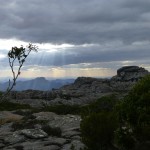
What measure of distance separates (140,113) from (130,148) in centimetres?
160

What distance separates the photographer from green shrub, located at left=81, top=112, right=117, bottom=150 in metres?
14.2

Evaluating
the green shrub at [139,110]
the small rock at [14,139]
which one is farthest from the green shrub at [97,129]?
the small rock at [14,139]

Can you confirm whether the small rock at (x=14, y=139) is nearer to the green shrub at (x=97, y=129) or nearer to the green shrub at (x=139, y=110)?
the green shrub at (x=97, y=129)

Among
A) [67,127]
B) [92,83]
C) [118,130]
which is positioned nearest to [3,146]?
[67,127]

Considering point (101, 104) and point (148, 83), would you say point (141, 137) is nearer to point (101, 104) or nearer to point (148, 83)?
point (148, 83)

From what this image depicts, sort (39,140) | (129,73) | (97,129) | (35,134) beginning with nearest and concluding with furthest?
(97,129)
(39,140)
(35,134)
(129,73)

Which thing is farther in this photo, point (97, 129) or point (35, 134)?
point (35, 134)

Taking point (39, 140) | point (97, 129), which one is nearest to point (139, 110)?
point (97, 129)

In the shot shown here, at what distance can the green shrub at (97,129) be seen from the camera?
1425 centimetres

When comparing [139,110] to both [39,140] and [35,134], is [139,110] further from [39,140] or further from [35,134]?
[35,134]

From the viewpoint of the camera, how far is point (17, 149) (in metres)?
17.8

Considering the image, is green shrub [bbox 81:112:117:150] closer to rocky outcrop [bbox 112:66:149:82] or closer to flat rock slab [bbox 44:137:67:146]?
flat rock slab [bbox 44:137:67:146]

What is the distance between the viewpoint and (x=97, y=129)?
14.2 metres

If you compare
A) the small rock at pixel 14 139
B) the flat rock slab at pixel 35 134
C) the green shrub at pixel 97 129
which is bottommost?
the small rock at pixel 14 139
